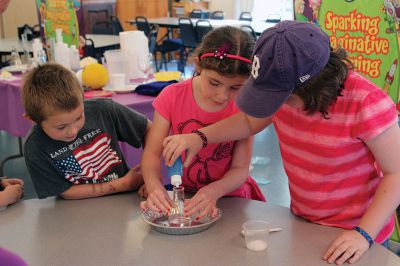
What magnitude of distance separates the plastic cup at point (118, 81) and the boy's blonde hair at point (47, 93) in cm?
121

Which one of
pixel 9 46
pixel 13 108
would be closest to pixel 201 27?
pixel 9 46

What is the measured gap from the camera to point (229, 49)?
132cm

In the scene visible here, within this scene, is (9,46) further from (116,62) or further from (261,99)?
(261,99)

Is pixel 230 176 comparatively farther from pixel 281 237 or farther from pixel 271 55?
pixel 271 55

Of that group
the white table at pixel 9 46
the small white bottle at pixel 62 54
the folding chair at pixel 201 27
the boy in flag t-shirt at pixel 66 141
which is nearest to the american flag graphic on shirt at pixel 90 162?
the boy in flag t-shirt at pixel 66 141

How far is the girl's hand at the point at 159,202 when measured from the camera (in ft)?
4.01

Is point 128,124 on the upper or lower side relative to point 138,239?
upper

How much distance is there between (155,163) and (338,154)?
56 cm

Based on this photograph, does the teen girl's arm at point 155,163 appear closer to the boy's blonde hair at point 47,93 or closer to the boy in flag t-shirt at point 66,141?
the boy in flag t-shirt at point 66,141

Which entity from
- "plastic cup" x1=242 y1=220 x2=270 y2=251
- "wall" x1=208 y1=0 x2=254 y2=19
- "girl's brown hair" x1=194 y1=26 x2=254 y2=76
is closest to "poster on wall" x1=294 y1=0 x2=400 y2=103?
"girl's brown hair" x1=194 y1=26 x2=254 y2=76

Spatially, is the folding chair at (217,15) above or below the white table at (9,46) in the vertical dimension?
above

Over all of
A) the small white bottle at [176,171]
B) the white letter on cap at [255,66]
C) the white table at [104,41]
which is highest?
the white letter on cap at [255,66]

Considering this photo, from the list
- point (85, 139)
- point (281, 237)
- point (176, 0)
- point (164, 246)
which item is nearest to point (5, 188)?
point (85, 139)

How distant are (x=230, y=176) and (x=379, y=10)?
0.99m
